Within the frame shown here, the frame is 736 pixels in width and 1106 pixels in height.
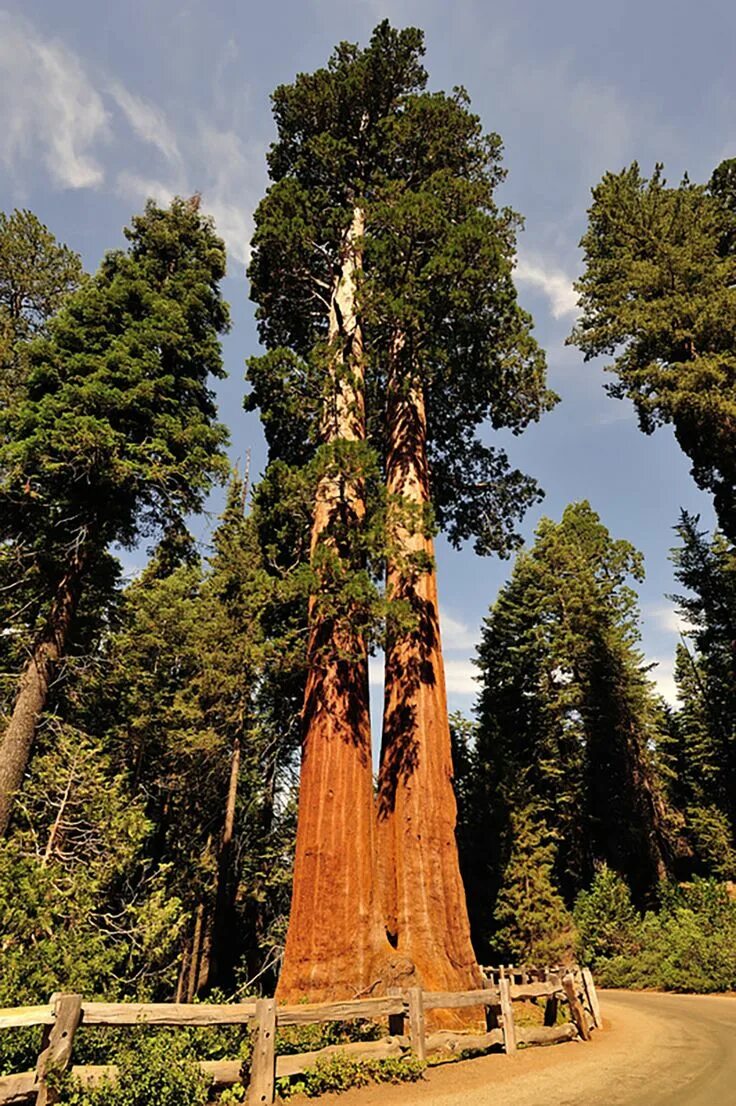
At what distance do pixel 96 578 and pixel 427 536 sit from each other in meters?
9.23

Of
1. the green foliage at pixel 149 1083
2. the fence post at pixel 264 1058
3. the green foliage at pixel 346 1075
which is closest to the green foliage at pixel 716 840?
the green foliage at pixel 346 1075

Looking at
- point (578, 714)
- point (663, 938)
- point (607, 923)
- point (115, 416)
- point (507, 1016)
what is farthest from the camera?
point (578, 714)

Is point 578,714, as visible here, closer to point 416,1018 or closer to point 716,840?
point 716,840

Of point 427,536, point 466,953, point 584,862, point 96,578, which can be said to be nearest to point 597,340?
point 427,536

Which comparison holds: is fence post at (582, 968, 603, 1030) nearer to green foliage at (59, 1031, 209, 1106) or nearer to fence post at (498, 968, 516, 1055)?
fence post at (498, 968, 516, 1055)

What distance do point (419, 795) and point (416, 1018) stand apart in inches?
131

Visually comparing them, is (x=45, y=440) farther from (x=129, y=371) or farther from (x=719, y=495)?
(x=719, y=495)

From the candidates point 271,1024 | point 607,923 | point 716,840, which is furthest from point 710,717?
point 271,1024

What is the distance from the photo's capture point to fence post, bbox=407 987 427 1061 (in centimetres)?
647

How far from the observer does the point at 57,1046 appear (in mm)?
4340

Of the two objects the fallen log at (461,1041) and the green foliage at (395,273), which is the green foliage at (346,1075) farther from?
the green foliage at (395,273)

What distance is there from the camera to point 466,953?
8.95 meters

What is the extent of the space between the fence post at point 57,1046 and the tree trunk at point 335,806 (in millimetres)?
3991

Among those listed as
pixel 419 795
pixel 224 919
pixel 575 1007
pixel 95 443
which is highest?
pixel 95 443
